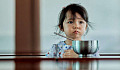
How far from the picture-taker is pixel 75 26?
6.09 feet

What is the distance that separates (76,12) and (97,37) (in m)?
0.89

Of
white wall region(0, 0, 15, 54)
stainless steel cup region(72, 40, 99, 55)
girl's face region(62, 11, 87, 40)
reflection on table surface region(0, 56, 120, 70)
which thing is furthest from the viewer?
white wall region(0, 0, 15, 54)

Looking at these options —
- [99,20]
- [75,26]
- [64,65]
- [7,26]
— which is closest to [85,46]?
[64,65]

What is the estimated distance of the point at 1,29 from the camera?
2701 mm

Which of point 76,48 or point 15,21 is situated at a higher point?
point 15,21

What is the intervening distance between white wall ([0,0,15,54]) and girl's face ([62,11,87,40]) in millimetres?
927

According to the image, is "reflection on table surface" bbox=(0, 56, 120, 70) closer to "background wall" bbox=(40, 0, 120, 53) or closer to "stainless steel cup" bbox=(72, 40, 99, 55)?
"stainless steel cup" bbox=(72, 40, 99, 55)

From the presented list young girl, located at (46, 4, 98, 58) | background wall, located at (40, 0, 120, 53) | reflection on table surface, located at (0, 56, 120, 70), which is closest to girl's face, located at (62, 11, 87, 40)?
young girl, located at (46, 4, 98, 58)

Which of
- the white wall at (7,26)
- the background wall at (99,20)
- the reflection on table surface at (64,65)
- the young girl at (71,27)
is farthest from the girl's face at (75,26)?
the reflection on table surface at (64,65)

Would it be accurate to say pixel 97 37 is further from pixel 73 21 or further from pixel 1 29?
pixel 1 29

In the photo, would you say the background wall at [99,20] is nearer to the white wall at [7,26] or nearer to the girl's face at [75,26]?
the white wall at [7,26]

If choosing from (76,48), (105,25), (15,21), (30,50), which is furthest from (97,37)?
(76,48)

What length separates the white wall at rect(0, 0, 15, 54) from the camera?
2.65 meters

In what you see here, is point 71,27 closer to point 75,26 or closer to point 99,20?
point 75,26
